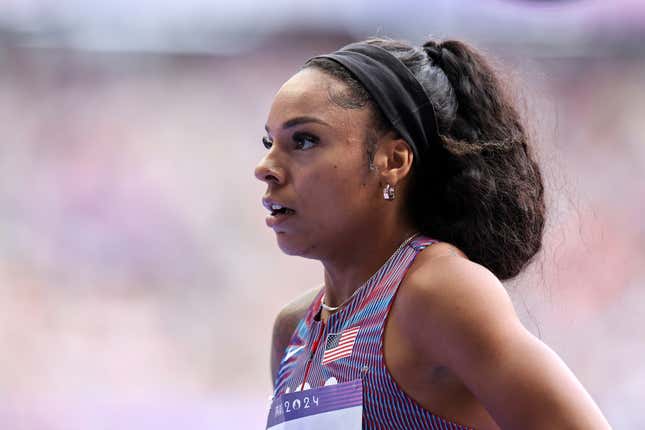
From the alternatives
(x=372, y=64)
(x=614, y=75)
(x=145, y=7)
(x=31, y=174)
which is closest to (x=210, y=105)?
(x=145, y=7)

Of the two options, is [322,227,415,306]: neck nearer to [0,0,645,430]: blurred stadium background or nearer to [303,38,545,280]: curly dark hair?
[303,38,545,280]: curly dark hair

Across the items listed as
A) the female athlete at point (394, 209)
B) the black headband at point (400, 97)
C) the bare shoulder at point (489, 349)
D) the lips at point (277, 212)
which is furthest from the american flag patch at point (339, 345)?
the black headband at point (400, 97)

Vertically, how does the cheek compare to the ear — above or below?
below

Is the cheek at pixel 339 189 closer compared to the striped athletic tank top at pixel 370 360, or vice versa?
the striped athletic tank top at pixel 370 360

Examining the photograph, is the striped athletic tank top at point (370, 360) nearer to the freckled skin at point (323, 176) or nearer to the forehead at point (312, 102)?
the freckled skin at point (323, 176)


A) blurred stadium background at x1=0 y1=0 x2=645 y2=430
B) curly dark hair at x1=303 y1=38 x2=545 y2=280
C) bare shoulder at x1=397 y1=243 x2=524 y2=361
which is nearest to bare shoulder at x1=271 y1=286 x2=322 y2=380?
curly dark hair at x1=303 y1=38 x2=545 y2=280

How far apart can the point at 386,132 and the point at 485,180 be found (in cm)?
19

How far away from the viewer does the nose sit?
153cm

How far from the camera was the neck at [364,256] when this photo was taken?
1.57m

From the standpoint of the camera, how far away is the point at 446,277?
1361mm

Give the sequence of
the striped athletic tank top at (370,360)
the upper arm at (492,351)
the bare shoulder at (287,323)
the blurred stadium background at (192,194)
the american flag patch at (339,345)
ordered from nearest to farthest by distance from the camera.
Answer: the upper arm at (492,351), the striped athletic tank top at (370,360), the american flag patch at (339,345), the bare shoulder at (287,323), the blurred stadium background at (192,194)

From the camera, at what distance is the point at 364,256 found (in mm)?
1582

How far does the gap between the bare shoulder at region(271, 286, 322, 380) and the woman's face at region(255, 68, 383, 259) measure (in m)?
0.36

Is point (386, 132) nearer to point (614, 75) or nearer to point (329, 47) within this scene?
point (329, 47)
